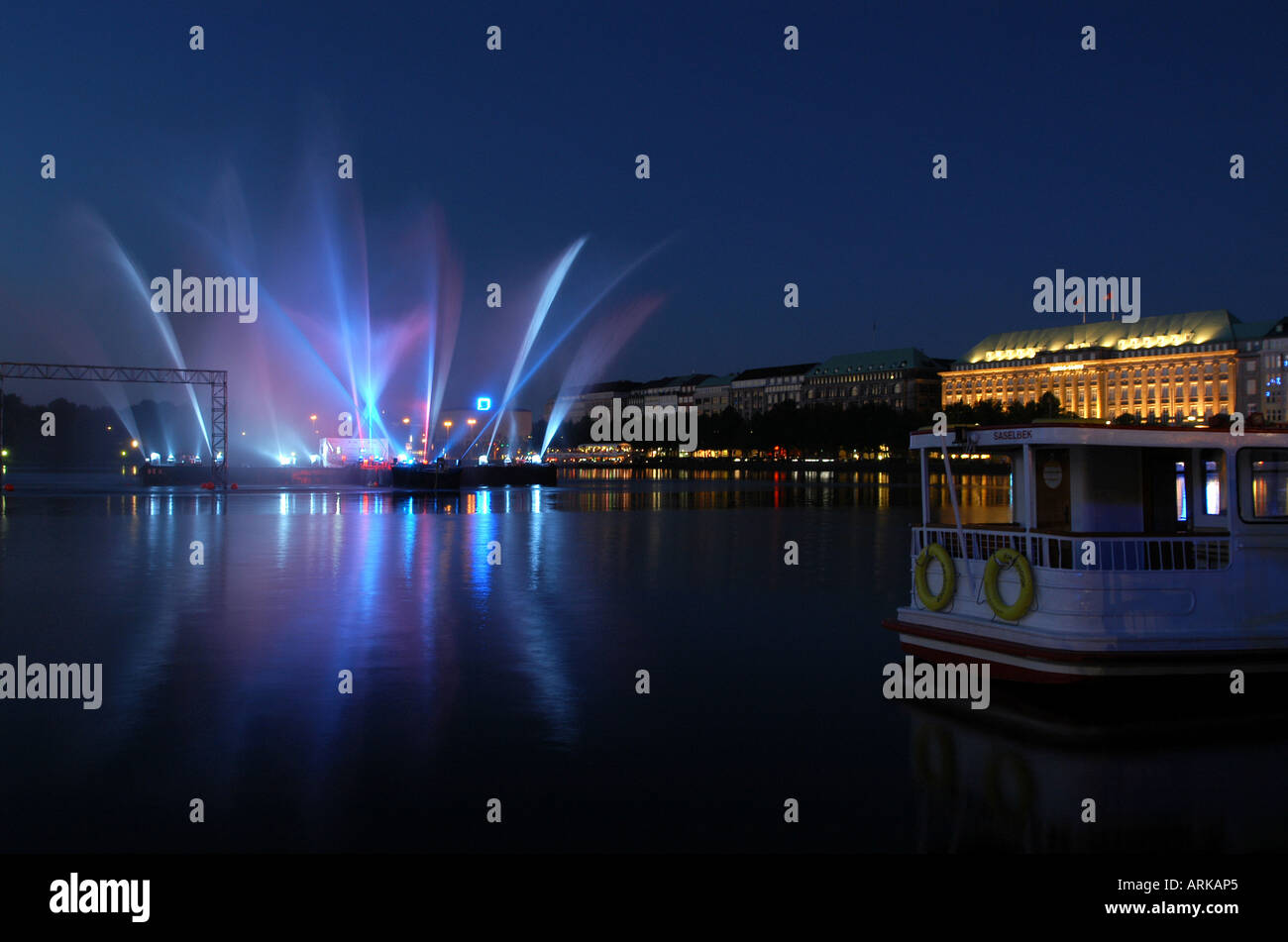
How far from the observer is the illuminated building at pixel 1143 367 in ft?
549

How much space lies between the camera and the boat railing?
1290cm

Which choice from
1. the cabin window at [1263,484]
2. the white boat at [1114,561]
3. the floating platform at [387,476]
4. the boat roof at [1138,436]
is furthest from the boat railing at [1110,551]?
the floating platform at [387,476]

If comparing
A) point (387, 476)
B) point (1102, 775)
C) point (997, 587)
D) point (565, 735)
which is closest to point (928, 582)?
point (997, 587)

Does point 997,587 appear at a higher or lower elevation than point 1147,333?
lower

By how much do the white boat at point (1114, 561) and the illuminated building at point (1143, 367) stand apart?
535 feet

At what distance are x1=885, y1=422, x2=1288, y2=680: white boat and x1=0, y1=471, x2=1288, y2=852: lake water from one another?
657 millimetres

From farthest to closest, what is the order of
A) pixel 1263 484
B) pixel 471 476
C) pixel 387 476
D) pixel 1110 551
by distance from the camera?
pixel 471 476 < pixel 387 476 < pixel 1263 484 < pixel 1110 551

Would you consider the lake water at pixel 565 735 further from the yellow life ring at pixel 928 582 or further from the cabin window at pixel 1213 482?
the cabin window at pixel 1213 482

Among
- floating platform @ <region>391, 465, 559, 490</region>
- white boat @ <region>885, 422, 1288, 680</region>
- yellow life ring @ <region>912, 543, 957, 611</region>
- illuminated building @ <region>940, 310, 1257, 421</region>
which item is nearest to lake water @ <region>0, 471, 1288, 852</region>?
white boat @ <region>885, 422, 1288, 680</region>

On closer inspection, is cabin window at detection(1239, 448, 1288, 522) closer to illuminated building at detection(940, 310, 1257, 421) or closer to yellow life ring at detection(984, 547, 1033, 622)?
yellow life ring at detection(984, 547, 1033, 622)

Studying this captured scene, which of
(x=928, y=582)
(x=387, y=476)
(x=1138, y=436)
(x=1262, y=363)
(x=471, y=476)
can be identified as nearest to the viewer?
(x=1138, y=436)

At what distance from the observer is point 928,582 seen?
15062 mm

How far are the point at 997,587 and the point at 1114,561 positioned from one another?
1394 mm

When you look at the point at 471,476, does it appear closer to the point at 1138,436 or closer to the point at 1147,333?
the point at 1138,436
